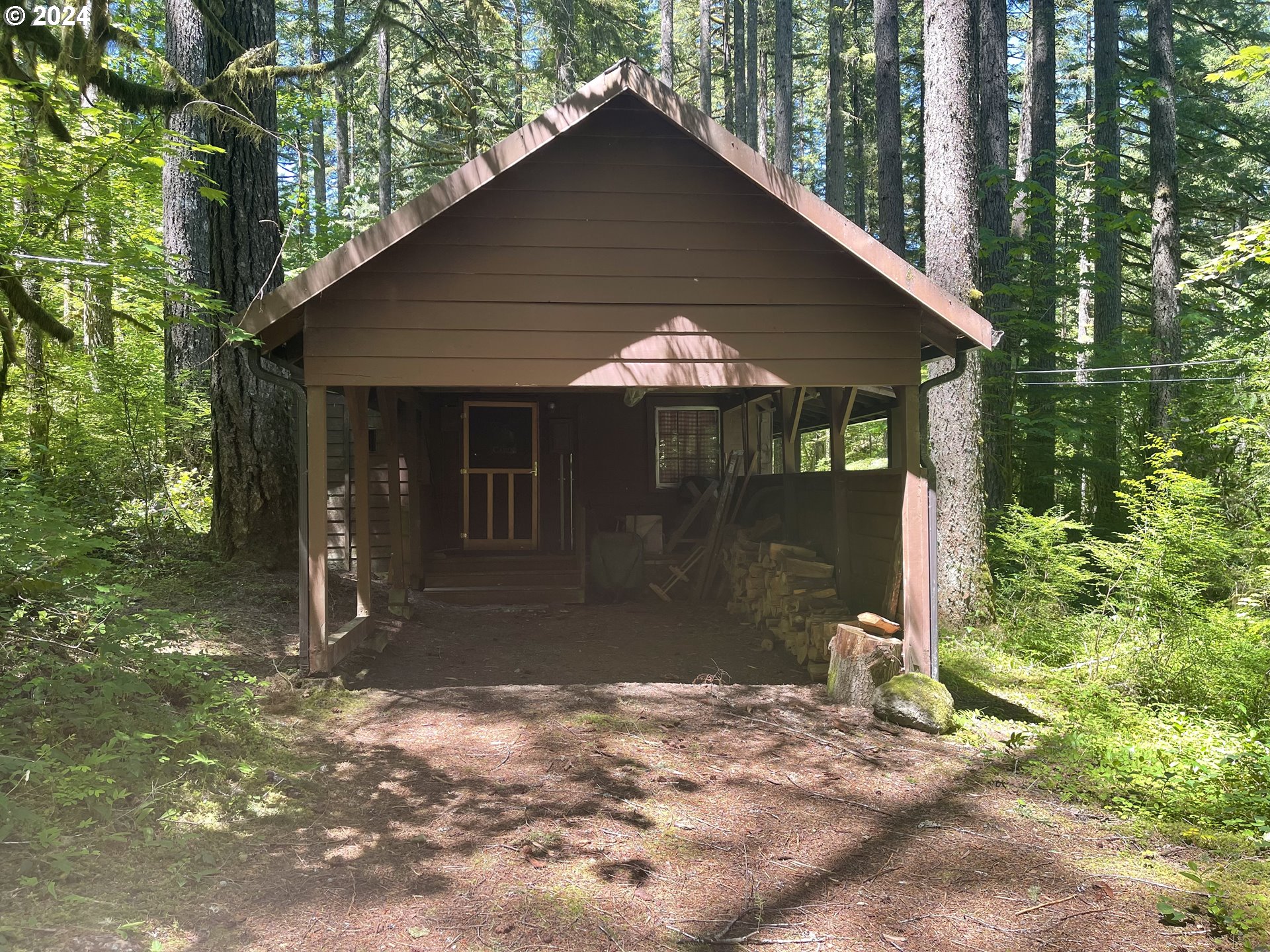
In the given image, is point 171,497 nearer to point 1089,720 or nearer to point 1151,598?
point 1089,720

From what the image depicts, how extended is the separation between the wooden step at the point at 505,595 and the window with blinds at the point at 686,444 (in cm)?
319

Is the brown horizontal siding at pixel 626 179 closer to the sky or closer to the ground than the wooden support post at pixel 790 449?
closer to the sky

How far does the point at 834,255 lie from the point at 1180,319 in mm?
10103

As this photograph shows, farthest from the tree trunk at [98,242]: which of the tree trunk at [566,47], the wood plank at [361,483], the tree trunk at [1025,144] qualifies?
the tree trunk at [1025,144]

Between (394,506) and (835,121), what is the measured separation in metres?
18.6

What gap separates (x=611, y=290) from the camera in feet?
20.0

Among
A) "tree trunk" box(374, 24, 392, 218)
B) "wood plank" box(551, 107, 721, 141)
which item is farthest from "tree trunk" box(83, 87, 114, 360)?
"tree trunk" box(374, 24, 392, 218)

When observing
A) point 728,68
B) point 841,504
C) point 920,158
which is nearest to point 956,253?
point 841,504

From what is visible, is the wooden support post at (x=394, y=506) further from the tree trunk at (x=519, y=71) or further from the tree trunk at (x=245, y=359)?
the tree trunk at (x=519, y=71)

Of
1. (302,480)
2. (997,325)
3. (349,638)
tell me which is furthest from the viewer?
(997,325)

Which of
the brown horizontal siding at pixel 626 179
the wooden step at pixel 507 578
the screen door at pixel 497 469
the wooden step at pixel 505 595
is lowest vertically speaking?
the wooden step at pixel 505 595

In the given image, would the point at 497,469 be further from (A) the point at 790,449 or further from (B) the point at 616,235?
(B) the point at 616,235

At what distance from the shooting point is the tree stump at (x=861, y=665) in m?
6.15

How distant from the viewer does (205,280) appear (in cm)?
838
